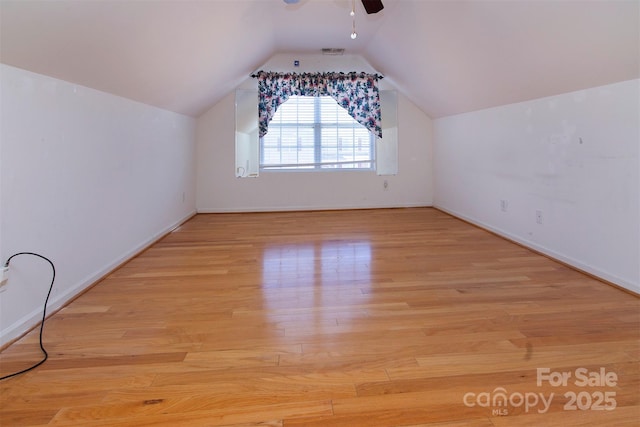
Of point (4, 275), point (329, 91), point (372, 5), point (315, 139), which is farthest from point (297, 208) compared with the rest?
point (4, 275)

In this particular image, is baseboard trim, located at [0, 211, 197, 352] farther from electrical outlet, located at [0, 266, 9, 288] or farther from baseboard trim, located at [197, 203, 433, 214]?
baseboard trim, located at [197, 203, 433, 214]

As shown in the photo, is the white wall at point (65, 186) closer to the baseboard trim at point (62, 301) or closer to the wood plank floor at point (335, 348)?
the baseboard trim at point (62, 301)

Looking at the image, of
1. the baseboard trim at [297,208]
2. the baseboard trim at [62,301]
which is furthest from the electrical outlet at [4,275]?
the baseboard trim at [297,208]

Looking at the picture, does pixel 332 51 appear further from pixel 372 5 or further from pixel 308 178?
pixel 372 5

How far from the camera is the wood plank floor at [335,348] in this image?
1.21 metres

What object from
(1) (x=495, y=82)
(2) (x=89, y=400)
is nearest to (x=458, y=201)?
(1) (x=495, y=82)

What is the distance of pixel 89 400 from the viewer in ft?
4.11

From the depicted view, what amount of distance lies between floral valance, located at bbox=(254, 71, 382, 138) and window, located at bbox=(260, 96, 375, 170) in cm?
41

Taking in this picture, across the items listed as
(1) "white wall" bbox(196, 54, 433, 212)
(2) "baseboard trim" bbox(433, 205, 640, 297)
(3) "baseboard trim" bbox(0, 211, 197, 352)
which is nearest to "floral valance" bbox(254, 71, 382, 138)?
(1) "white wall" bbox(196, 54, 433, 212)

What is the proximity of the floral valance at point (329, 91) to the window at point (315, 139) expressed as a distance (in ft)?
1.33

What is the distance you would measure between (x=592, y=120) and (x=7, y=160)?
3.53 metres

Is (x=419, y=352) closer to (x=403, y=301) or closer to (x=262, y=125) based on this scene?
(x=403, y=301)

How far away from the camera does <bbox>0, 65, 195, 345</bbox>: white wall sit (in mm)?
1634

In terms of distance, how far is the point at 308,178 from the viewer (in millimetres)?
5418
